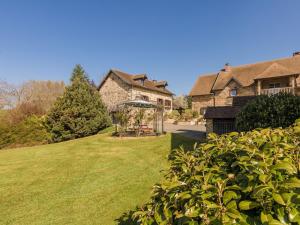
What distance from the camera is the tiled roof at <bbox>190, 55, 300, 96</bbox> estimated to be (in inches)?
950

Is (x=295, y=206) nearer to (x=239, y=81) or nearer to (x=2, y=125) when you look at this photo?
(x=2, y=125)

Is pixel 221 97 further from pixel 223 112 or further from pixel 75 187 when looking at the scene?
pixel 75 187

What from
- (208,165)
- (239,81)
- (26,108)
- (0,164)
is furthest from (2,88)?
(208,165)

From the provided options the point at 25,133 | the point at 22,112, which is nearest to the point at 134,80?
the point at 22,112

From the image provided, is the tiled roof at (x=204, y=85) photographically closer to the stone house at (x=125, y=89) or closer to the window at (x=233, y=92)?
the window at (x=233, y=92)

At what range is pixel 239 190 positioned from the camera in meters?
1.37

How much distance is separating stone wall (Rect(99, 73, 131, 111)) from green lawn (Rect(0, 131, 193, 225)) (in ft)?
74.5

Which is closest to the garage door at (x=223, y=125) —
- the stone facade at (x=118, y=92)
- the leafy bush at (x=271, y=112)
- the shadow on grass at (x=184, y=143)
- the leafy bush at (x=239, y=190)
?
the shadow on grass at (x=184, y=143)

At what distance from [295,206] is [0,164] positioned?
36.8 feet

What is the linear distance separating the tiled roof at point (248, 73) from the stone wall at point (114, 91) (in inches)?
452

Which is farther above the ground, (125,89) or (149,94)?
(125,89)

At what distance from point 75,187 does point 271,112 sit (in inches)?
289

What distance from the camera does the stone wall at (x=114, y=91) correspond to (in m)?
32.2

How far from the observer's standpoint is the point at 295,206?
3.52ft
